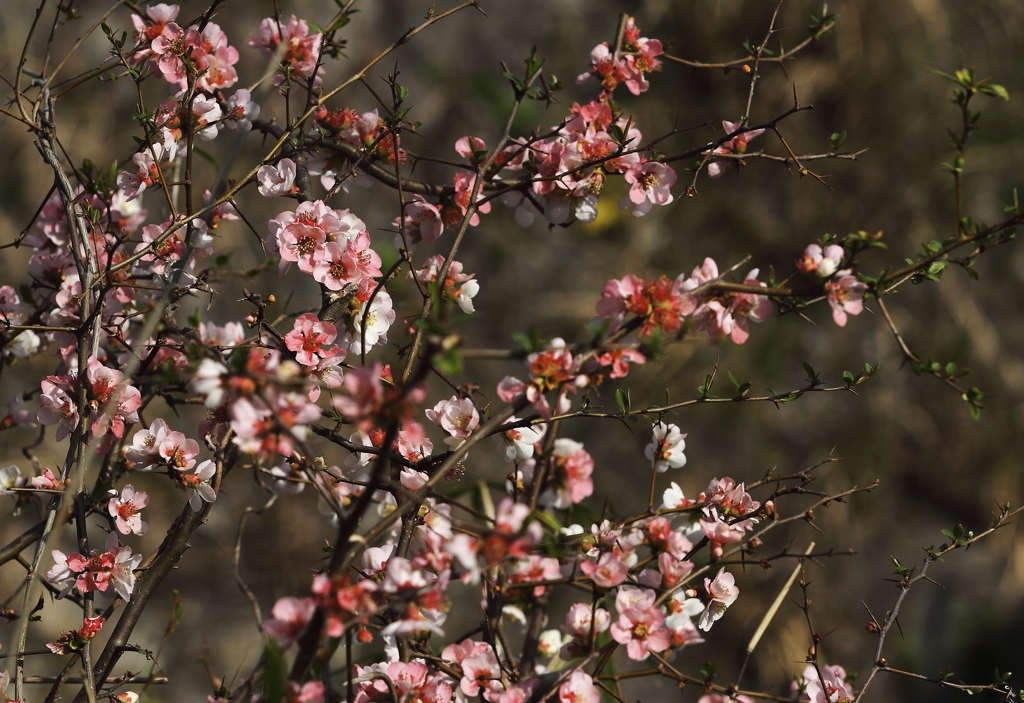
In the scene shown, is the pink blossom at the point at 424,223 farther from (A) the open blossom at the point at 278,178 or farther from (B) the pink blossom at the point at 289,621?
(B) the pink blossom at the point at 289,621

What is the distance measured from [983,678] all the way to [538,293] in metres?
2.35

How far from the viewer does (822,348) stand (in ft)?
10.7

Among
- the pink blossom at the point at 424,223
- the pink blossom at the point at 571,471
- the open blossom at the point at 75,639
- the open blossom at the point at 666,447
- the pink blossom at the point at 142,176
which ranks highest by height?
the pink blossom at the point at 142,176

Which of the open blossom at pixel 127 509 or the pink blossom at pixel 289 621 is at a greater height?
the pink blossom at pixel 289 621

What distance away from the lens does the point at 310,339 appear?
91 centimetres

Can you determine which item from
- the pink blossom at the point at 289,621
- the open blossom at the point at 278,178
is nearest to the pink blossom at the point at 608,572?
the pink blossom at the point at 289,621

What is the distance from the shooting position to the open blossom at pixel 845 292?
877 mm

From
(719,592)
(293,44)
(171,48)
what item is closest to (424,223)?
(293,44)

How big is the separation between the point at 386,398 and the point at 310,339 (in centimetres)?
36

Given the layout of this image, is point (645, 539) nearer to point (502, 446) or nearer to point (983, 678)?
point (502, 446)

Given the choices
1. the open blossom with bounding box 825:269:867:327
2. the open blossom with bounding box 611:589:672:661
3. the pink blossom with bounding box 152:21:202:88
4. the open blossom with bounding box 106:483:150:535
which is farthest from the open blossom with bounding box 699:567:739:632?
the pink blossom with bounding box 152:21:202:88

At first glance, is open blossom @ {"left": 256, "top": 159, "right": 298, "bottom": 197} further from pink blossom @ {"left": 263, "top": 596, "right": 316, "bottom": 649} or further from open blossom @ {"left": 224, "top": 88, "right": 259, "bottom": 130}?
pink blossom @ {"left": 263, "top": 596, "right": 316, "bottom": 649}

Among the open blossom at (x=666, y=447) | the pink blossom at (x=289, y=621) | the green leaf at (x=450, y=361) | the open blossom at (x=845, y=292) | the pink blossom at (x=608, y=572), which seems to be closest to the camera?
the green leaf at (x=450, y=361)

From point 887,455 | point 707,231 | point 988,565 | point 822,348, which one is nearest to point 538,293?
point 707,231
